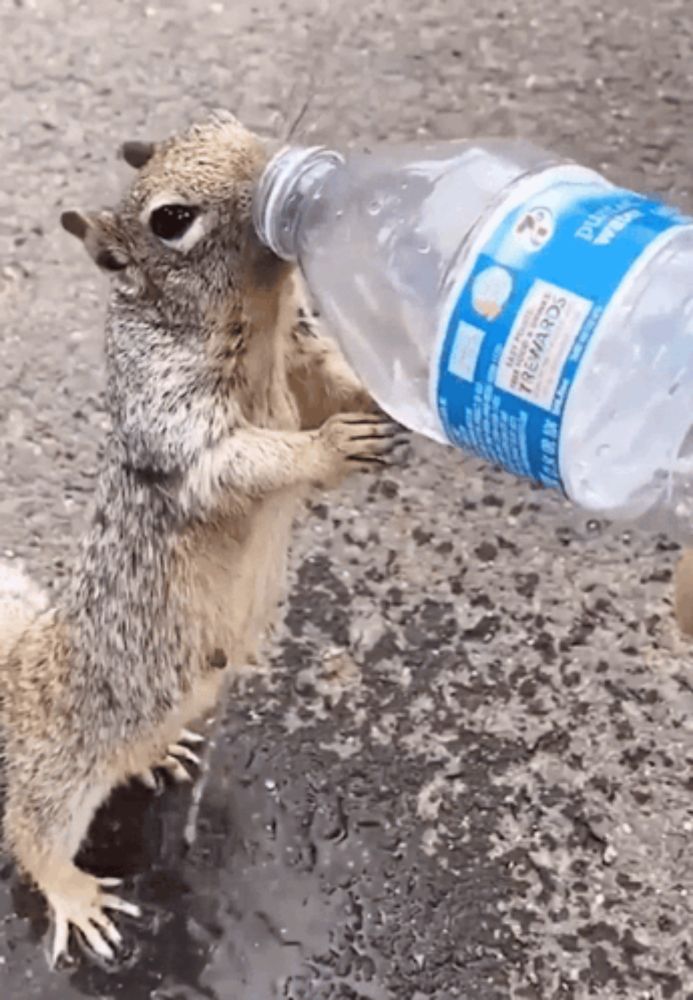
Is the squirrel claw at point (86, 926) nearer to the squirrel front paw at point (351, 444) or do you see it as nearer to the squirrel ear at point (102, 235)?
the squirrel front paw at point (351, 444)

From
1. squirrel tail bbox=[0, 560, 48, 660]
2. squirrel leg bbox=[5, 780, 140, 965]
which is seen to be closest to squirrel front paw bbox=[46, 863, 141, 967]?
squirrel leg bbox=[5, 780, 140, 965]

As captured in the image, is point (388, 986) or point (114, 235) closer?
point (114, 235)

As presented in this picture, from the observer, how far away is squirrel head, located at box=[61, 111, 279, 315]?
53.5 inches

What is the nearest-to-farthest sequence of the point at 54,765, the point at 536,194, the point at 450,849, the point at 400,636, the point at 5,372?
the point at 536,194, the point at 54,765, the point at 450,849, the point at 400,636, the point at 5,372

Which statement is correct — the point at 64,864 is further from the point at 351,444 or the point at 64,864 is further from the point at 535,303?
the point at 535,303

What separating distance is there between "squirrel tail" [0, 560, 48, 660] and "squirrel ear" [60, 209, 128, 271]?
46 cm

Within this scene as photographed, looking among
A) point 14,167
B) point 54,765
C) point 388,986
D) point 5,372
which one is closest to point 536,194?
point 54,765

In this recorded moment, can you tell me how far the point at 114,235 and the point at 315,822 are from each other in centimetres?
74

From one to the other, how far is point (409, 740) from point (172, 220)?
2.47 ft

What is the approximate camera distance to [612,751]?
1849 mm

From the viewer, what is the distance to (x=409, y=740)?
1871 millimetres

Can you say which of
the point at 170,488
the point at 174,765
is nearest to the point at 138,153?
the point at 170,488

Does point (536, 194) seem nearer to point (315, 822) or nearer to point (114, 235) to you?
point (114, 235)

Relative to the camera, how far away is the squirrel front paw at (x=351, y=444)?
4.63ft
